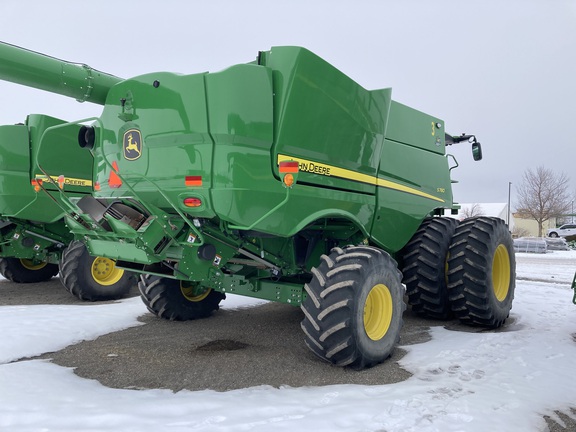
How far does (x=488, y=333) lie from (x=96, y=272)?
20.9 feet

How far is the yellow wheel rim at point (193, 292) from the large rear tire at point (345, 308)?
251 centimetres

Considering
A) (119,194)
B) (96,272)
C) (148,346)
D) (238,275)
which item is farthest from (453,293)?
(96,272)

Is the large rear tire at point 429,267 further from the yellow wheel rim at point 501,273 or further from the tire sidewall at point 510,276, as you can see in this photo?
the yellow wheel rim at point 501,273

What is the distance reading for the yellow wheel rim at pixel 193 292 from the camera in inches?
238

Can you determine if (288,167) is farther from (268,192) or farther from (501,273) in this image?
(501,273)

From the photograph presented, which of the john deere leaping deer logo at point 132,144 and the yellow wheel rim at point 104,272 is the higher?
the john deere leaping deer logo at point 132,144

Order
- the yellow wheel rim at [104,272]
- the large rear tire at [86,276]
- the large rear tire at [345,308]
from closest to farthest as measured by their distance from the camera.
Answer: the large rear tire at [345,308] < the large rear tire at [86,276] < the yellow wheel rim at [104,272]

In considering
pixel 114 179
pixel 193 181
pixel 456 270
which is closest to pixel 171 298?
pixel 114 179

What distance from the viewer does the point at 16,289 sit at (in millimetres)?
8953

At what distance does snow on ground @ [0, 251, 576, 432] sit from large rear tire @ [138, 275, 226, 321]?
1107 millimetres

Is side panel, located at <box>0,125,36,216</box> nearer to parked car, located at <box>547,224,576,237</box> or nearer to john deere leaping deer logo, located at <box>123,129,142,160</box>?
john deere leaping deer logo, located at <box>123,129,142,160</box>

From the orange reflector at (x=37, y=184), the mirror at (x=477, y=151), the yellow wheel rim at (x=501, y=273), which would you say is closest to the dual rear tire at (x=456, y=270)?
the yellow wheel rim at (x=501, y=273)

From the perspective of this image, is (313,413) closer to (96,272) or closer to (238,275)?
(238,275)

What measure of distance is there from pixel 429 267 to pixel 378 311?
5.54ft
